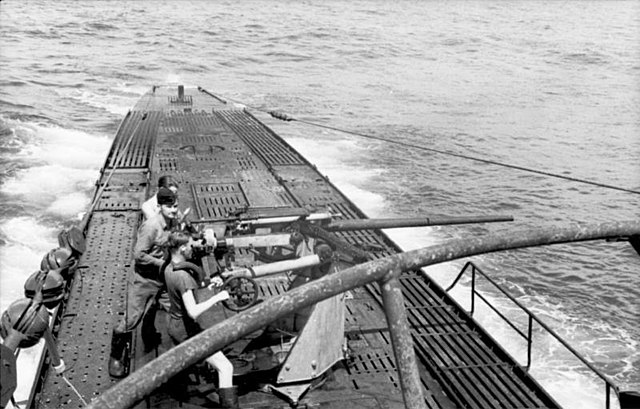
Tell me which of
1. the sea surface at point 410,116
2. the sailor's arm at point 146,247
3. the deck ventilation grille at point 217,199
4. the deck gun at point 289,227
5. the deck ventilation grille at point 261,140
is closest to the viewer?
the deck gun at point 289,227

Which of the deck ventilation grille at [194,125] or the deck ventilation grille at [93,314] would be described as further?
the deck ventilation grille at [194,125]

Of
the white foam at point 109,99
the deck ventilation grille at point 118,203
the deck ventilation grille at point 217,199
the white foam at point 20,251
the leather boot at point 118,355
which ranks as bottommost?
the white foam at point 20,251

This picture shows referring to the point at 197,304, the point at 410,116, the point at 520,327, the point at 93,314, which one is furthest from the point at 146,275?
the point at 410,116

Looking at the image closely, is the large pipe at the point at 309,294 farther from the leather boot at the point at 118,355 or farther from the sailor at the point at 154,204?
the sailor at the point at 154,204

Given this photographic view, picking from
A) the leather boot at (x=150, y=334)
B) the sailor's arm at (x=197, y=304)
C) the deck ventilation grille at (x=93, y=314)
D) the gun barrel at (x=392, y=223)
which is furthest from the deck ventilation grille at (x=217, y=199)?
the sailor's arm at (x=197, y=304)

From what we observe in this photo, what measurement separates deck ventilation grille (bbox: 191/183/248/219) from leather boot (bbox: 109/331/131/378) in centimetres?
583

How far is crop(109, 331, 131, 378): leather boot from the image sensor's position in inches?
351

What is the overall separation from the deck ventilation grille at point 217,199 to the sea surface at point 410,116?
16.3 feet

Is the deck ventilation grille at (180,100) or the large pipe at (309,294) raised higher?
the large pipe at (309,294)

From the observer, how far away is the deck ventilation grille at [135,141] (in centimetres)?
1988

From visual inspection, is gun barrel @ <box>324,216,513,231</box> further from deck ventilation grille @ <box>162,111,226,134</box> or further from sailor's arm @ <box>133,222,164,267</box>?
deck ventilation grille @ <box>162,111,226,134</box>

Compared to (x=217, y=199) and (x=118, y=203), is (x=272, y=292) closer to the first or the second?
(x=217, y=199)

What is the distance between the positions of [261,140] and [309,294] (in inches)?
850

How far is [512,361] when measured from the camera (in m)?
9.70
